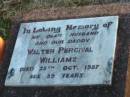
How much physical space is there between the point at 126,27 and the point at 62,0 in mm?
1835

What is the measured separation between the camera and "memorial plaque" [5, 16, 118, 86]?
2871mm

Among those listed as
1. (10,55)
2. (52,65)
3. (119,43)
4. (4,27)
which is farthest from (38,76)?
(4,27)

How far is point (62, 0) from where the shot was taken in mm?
4734

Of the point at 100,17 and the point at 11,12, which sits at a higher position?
the point at 100,17

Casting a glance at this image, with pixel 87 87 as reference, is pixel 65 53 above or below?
above

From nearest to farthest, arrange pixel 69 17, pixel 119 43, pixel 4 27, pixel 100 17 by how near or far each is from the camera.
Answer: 1. pixel 119 43
2. pixel 100 17
3. pixel 69 17
4. pixel 4 27

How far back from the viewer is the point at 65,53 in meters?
3.06

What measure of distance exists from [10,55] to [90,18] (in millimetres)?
774

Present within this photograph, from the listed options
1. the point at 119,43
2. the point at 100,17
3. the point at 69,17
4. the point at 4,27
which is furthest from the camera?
the point at 4,27

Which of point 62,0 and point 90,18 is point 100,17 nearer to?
point 90,18

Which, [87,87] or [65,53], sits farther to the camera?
[65,53]

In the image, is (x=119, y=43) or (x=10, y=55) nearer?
(x=119, y=43)

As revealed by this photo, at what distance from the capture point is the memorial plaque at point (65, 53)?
287cm

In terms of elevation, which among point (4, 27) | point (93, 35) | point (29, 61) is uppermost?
point (93, 35)
